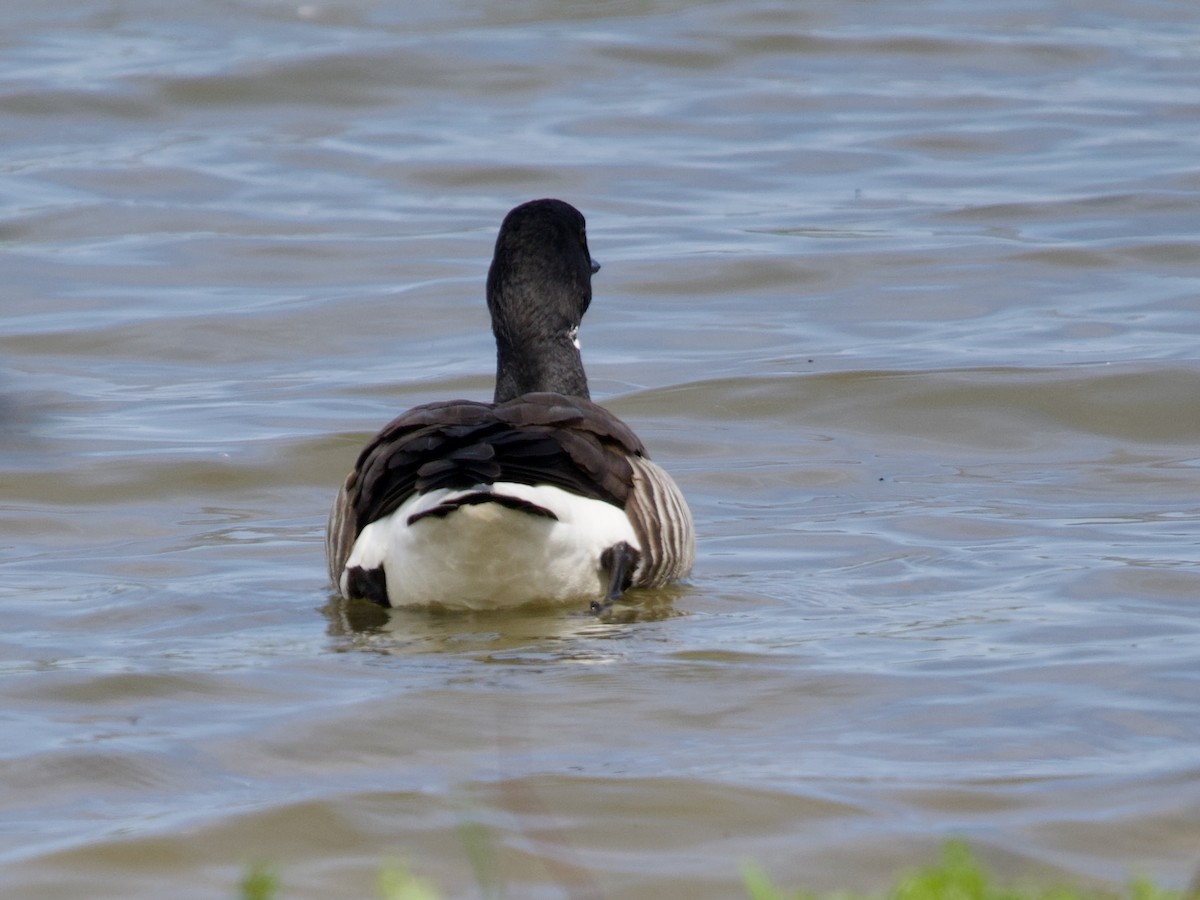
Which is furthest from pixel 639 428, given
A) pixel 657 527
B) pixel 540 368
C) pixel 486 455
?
pixel 486 455

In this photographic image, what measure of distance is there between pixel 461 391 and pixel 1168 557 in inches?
204

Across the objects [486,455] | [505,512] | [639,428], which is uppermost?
[486,455]

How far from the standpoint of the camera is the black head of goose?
6.53 m

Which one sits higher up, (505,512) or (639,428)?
(505,512)

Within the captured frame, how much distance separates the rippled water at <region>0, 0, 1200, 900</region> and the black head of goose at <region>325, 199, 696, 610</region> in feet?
0.50

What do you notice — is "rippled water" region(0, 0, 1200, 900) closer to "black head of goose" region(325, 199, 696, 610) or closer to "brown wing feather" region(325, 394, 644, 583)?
"black head of goose" region(325, 199, 696, 610)

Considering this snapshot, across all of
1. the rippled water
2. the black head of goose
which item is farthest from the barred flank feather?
the rippled water

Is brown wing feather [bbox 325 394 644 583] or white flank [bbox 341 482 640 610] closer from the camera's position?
brown wing feather [bbox 325 394 644 583]

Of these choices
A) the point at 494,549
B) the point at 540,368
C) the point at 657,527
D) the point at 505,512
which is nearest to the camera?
the point at 505,512

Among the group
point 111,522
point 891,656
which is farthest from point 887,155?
point 891,656

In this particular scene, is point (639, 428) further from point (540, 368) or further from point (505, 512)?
point (505, 512)

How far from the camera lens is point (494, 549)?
674cm

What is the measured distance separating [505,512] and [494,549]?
18cm

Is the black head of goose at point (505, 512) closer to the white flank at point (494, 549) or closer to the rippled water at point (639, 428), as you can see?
the white flank at point (494, 549)
